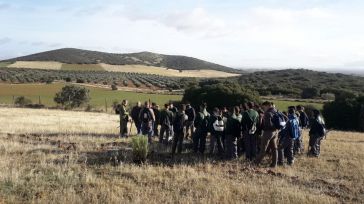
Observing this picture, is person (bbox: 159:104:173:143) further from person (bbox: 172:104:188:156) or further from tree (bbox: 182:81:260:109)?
tree (bbox: 182:81:260:109)

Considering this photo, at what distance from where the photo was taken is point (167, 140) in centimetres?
1952

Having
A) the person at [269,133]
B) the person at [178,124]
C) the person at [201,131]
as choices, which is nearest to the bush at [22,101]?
the person at [201,131]

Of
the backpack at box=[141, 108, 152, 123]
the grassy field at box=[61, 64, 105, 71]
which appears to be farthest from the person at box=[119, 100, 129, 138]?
the grassy field at box=[61, 64, 105, 71]

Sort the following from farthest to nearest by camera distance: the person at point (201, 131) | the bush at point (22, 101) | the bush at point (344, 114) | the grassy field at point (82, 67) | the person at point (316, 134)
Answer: the grassy field at point (82, 67)
the bush at point (22, 101)
the bush at point (344, 114)
the person at point (316, 134)
the person at point (201, 131)

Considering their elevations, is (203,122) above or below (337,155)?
above

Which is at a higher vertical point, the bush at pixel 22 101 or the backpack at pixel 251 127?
the backpack at pixel 251 127

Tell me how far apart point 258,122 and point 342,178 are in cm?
321

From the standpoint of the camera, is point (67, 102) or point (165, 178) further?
point (67, 102)

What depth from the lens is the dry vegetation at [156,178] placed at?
10.8 metres

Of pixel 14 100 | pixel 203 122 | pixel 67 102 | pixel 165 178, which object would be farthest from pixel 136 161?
pixel 14 100

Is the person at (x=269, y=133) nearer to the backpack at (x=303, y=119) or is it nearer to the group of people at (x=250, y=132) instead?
the group of people at (x=250, y=132)

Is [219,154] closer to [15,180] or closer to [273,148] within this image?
[273,148]

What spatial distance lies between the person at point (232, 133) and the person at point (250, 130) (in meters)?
0.22

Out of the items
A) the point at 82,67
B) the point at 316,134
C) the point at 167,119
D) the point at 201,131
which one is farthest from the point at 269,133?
the point at 82,67
